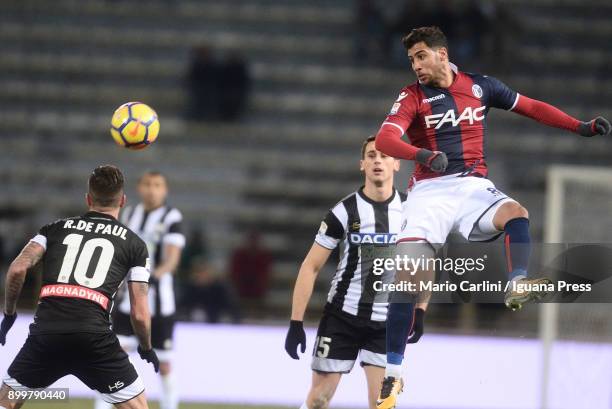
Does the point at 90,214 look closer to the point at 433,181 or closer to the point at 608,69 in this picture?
the point at 433,181

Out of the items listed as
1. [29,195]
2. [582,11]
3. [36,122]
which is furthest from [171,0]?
[582,11]

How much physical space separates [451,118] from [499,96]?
0.39m

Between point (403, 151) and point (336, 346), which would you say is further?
point (336, 346)

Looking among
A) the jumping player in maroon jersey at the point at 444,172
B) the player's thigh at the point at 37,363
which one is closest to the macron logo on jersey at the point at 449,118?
the jumping player in maroon jersey at the point at 444,172

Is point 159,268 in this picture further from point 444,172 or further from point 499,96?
point 499,96

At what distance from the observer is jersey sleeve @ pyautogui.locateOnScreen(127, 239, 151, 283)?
5.72 metres

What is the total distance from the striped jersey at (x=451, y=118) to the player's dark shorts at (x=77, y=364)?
6.34 feet

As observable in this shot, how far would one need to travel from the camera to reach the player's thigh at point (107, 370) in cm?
557

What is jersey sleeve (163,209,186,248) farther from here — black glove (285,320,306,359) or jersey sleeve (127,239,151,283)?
jersey sleeve (127,239,151,283)

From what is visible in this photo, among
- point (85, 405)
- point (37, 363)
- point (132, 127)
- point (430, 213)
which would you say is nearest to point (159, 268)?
point (85, 405)

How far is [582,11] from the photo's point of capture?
16.9 m

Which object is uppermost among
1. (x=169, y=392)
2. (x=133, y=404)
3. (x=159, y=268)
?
(x=159, y=268)

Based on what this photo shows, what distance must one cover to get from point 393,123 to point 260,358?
452 centimetres

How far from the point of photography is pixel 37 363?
5531 millimetres
